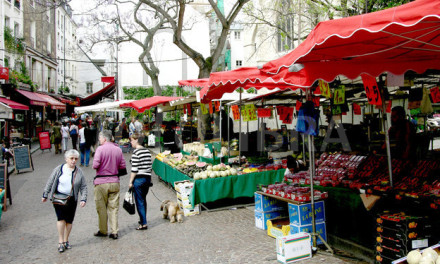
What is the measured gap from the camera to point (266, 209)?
641 cm

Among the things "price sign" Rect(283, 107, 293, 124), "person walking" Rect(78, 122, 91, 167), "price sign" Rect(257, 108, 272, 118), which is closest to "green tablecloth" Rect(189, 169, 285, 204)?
"price sign" Rect(283, 107, 293, 124)

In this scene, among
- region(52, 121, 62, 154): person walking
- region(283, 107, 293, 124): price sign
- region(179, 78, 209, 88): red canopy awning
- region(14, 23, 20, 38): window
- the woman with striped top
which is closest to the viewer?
the woman with striped top

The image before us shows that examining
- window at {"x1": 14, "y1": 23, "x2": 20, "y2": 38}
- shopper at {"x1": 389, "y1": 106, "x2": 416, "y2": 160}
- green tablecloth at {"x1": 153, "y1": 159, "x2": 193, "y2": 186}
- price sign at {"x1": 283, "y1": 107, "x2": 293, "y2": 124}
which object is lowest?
green tablecloth at {"x1": 153, "y1": 159, "x2": 193, "y2": 186}

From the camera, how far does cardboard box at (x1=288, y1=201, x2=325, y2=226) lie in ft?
17.8

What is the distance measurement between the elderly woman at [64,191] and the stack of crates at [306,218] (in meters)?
3.43

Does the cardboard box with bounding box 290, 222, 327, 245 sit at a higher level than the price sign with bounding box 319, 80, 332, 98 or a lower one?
lower

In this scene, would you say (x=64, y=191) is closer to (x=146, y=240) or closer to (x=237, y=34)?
(x=146, y=240)

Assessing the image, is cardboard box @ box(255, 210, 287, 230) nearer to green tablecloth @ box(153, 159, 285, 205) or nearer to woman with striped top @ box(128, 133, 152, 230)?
green tablecloth @ box(153, 159, 285, 205)

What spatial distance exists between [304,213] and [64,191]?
3887 millimetres

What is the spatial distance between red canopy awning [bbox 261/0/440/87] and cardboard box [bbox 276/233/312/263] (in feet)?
7.33

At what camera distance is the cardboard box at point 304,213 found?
5.42 m

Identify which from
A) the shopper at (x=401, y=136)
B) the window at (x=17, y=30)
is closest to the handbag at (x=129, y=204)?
the shopper at (x=401, y=136)

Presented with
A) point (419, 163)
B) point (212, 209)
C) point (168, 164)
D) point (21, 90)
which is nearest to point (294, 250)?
point (419, 163)

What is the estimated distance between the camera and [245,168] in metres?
8.66
